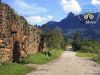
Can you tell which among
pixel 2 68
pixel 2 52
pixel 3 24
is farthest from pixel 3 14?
pixel 2 68

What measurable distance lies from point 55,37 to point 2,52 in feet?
162

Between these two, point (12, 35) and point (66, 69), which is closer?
point (66, 69)

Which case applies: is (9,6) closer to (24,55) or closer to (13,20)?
(13,20)

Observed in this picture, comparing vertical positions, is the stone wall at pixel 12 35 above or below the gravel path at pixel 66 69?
above

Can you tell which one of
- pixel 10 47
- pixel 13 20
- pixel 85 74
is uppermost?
pixel 13 20

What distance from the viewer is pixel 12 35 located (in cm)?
2923

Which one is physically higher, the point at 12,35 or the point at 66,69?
the point at 12,35

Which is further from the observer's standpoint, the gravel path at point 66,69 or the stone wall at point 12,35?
the stone wall at point 12,35

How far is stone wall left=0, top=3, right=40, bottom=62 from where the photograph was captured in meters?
25.5

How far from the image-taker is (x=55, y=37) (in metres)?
75.1

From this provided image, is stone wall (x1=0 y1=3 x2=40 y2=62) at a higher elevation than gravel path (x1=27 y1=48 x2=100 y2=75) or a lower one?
higher

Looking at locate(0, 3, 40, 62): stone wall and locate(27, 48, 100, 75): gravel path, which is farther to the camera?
locate(0, 3, 40, 62): stone wall

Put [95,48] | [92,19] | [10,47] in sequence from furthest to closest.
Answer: [95,48] → [92,19] → [10,47]

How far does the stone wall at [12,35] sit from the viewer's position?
83.6 feet
